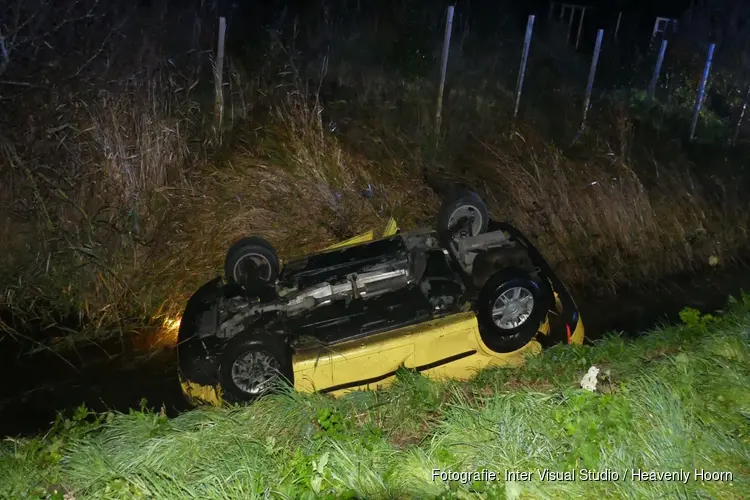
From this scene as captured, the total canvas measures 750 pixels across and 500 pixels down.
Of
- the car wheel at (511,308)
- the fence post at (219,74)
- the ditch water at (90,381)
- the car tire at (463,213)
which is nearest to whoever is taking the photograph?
the car wheel at (511,308)

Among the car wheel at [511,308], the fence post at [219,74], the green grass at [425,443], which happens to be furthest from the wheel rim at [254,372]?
the fence post at [219,74]

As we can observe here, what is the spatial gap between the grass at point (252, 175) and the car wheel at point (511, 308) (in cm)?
322

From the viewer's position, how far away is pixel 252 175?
291 inches

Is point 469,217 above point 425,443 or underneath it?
above

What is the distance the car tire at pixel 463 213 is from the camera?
16.8 ft

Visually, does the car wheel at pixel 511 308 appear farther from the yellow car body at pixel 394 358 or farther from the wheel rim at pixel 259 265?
the wheel rim at pixel 259 265

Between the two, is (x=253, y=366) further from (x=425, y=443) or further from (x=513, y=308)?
(x=513, y=308)

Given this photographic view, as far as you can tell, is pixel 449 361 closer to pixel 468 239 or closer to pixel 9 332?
pixel 468 239

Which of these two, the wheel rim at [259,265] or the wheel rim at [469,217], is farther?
the wheel rim at [469,217]

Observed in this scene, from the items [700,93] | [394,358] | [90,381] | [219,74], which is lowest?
[90,381]

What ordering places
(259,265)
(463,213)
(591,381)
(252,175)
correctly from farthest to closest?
(252,175) → (463,213) → (259,265) → (591,381)

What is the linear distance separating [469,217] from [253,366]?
227cm

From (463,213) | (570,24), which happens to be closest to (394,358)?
(463,213)

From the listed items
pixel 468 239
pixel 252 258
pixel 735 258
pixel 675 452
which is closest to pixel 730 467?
pixel 675 452
